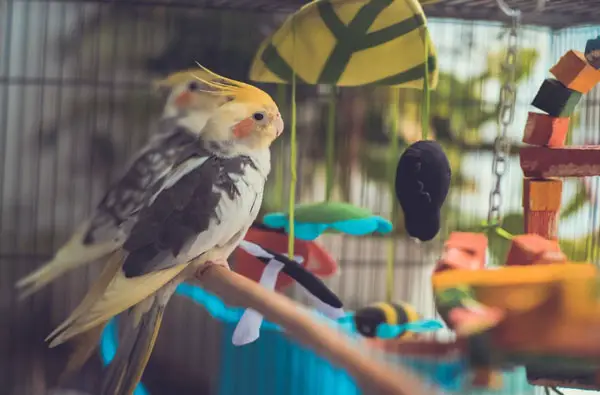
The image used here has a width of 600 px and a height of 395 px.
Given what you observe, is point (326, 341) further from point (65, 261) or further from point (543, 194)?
point (65, 261)

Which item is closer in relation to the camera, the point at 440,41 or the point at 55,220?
the point at 55,220

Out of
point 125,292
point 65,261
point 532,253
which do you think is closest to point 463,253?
point 532,253

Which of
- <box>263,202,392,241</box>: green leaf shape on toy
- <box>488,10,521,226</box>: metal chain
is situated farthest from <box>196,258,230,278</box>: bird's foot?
<box>488,10,521,226</box>: metal chain

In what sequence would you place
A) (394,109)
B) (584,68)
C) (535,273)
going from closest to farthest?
1. (535,273)
2. (584,68)
3. (394,109)

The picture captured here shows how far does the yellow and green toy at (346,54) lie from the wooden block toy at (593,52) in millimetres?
111

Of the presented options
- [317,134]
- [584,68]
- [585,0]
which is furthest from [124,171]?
[585,0]

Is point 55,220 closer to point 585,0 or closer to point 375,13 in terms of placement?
point 375,13

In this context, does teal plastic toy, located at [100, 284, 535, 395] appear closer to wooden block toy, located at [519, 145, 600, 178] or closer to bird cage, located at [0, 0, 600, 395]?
bird cage, located at [0, 0, 600, 395]

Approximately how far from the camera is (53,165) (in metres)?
0.62

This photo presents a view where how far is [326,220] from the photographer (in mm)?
572

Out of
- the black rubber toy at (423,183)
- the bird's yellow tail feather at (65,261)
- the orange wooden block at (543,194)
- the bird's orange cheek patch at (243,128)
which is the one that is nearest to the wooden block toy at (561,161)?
the orange wooden block at (543,194)

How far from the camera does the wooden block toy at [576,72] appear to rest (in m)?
0.47

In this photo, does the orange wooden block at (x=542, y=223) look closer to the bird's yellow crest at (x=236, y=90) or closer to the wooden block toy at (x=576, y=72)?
the wooden block toy at (x=576, y=72)

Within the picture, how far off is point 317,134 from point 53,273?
0.30 metres
